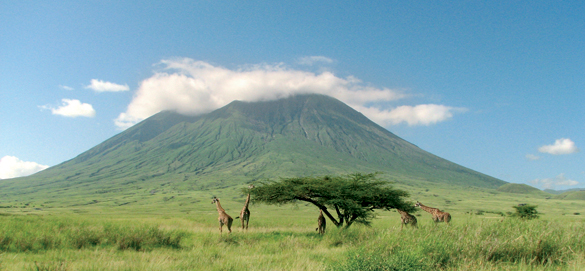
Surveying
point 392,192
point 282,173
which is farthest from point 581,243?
point 282,173

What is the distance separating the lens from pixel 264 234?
691 inches

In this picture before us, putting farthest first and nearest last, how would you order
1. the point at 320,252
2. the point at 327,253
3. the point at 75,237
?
the point at 75,237 → the point at 320,252 → the point at 327,253

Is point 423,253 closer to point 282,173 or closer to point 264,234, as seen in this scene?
point 264,234

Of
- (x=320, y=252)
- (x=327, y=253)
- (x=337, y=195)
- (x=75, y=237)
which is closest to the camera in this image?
(x=327, y=253)

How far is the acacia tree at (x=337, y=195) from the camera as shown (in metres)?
20.0

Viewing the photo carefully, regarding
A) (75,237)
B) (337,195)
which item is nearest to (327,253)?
(337,195)

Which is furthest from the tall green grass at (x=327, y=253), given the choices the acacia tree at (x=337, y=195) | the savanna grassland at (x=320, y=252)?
the acacia tree at (x=337, y=195)

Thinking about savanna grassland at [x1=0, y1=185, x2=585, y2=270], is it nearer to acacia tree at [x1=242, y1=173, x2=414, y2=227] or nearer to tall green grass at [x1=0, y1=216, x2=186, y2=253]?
tall green grass at [x1=0, y1=216, x2=186, y2=253]

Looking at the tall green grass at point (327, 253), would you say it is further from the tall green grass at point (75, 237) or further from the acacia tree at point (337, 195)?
the acacia tree at point (337, 195)

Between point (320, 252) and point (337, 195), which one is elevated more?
point (337, 195)

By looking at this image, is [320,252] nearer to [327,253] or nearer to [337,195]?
[327,253]

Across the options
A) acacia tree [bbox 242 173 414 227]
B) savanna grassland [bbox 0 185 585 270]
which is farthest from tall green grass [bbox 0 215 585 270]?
acacia tree [bbox 242 173 414 227]

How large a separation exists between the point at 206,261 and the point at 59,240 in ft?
23.0

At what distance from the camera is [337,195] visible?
65.2ft
